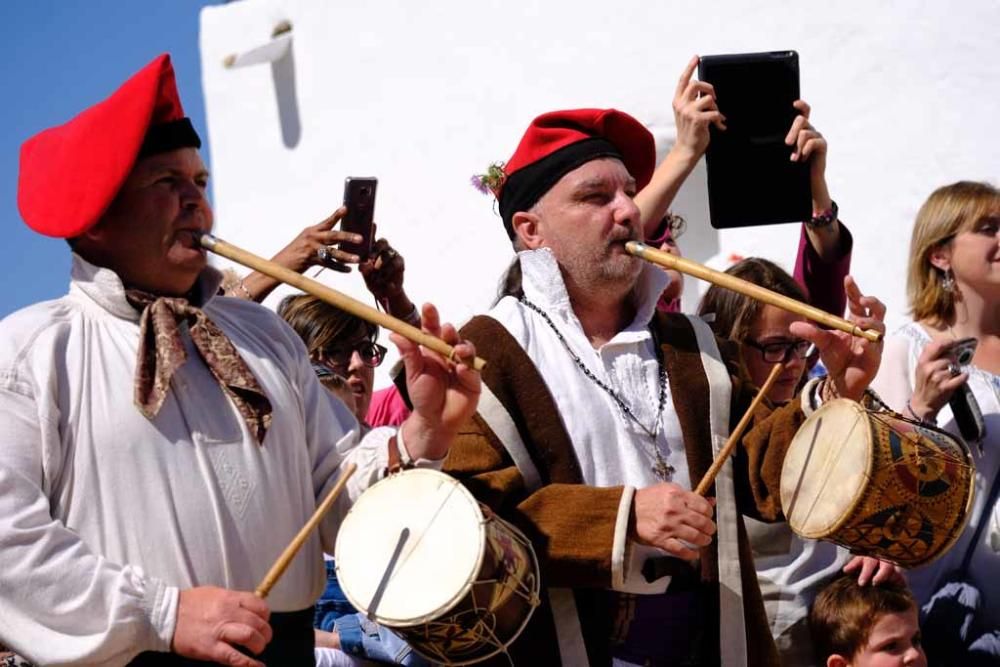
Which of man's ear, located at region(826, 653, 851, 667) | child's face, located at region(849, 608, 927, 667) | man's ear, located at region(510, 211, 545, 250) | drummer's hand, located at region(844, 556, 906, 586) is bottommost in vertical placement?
man's ear, located at region(826, 653, 851, 667)

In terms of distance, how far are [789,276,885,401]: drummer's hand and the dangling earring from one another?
3.81ft

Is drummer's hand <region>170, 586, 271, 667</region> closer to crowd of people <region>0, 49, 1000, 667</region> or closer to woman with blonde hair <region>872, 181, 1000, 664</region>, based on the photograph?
crowd of people <region>0, 49, 1000, 667</region>

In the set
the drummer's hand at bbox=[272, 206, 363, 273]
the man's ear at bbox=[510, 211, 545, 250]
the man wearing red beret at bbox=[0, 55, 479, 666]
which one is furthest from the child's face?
the drummer's hand at bbox=[272, 206, 363, 273]

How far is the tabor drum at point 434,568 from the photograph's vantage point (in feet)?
9.51

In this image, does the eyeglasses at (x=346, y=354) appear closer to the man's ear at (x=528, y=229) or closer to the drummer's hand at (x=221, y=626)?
the man's ear at (x=528, y=229)

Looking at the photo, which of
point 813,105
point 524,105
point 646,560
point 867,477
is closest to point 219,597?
point 646,560

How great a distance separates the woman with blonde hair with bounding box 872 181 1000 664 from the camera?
415 cm

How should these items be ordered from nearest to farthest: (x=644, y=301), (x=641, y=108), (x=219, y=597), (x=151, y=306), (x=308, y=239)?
(x=219, y=597)
(x=151, y=306)
(x=644, y=301)
(x=308, y=239)
(x=641, y=108)

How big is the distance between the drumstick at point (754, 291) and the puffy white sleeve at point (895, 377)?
3.06 ft

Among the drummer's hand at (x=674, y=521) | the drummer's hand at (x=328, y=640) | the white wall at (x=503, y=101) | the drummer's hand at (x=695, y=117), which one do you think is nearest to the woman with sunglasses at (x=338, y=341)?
the drummer's hand at (x=328, y=640)

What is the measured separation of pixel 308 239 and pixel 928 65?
514cm

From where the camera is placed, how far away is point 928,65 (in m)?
8.60

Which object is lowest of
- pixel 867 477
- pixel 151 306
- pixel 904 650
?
pixel 904 650

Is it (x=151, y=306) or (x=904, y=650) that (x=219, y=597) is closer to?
(x=151, y=306)
